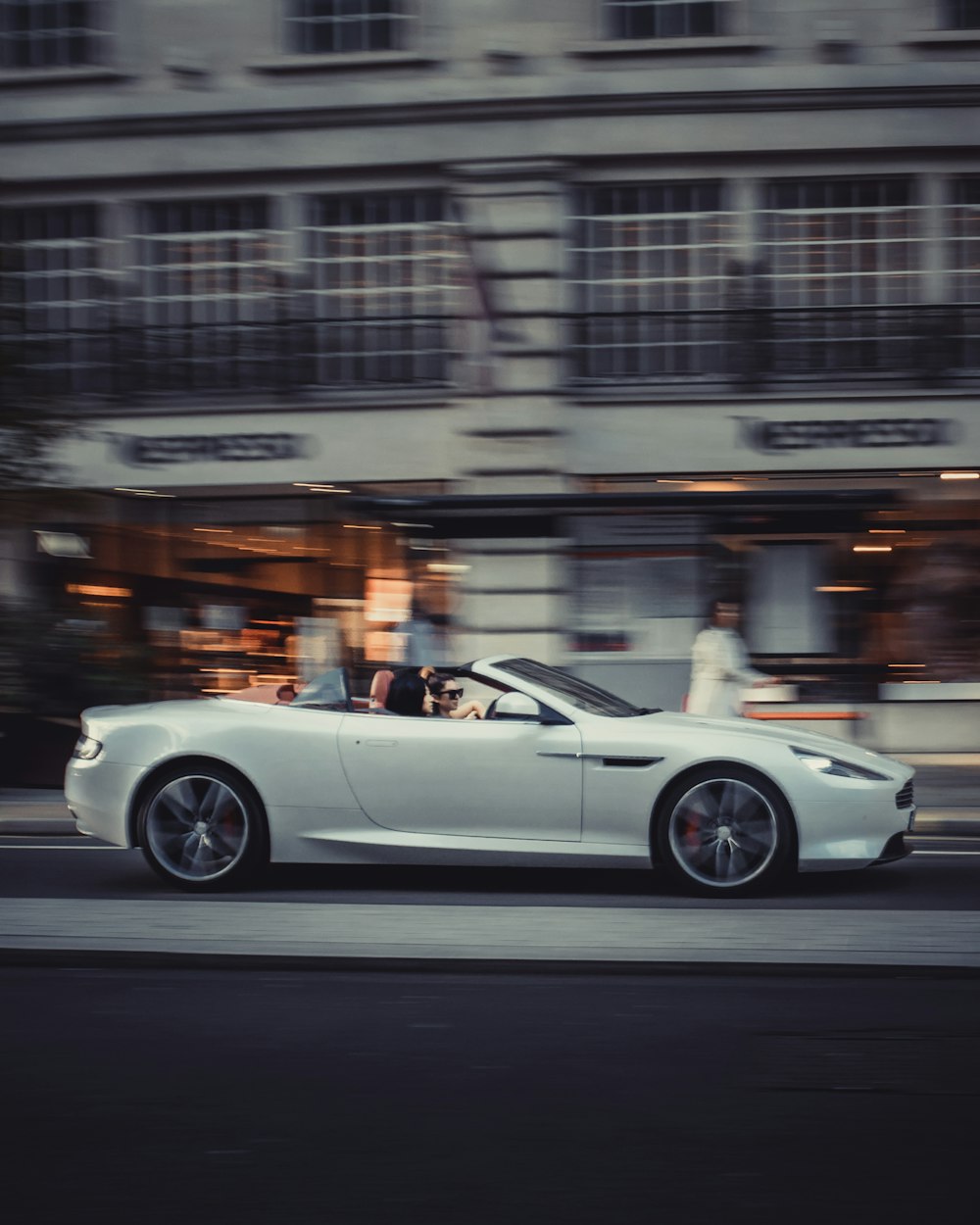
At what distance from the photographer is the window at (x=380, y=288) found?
1736 centimetres

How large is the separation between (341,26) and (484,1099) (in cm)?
1554

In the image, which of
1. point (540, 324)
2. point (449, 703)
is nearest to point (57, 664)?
point (449, 703)

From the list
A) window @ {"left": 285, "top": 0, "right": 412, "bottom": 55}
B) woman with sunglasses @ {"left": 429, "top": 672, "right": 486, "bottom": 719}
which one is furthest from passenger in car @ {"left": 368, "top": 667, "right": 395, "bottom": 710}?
window @ {"left": 285, "top": 0, "right": 412, "bottom": 55}

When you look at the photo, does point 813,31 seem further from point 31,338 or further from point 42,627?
point 42,627

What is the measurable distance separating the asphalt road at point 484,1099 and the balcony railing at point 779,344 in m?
11.7

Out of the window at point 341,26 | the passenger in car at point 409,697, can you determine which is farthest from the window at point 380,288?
the passenger in car at point 409,697

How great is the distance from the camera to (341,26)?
1759cm

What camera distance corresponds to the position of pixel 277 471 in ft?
57.3

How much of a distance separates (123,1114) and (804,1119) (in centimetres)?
190

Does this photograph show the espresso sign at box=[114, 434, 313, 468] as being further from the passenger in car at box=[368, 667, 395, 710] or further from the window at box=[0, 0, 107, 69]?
the passenger in car at box=[368, 667, 395, 710]

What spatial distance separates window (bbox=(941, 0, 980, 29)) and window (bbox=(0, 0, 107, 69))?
9608 mm

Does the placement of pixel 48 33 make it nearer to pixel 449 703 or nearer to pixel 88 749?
pixel 88 749

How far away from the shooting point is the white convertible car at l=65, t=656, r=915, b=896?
7.96m

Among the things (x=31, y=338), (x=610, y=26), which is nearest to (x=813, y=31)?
(x=610, y=26)
